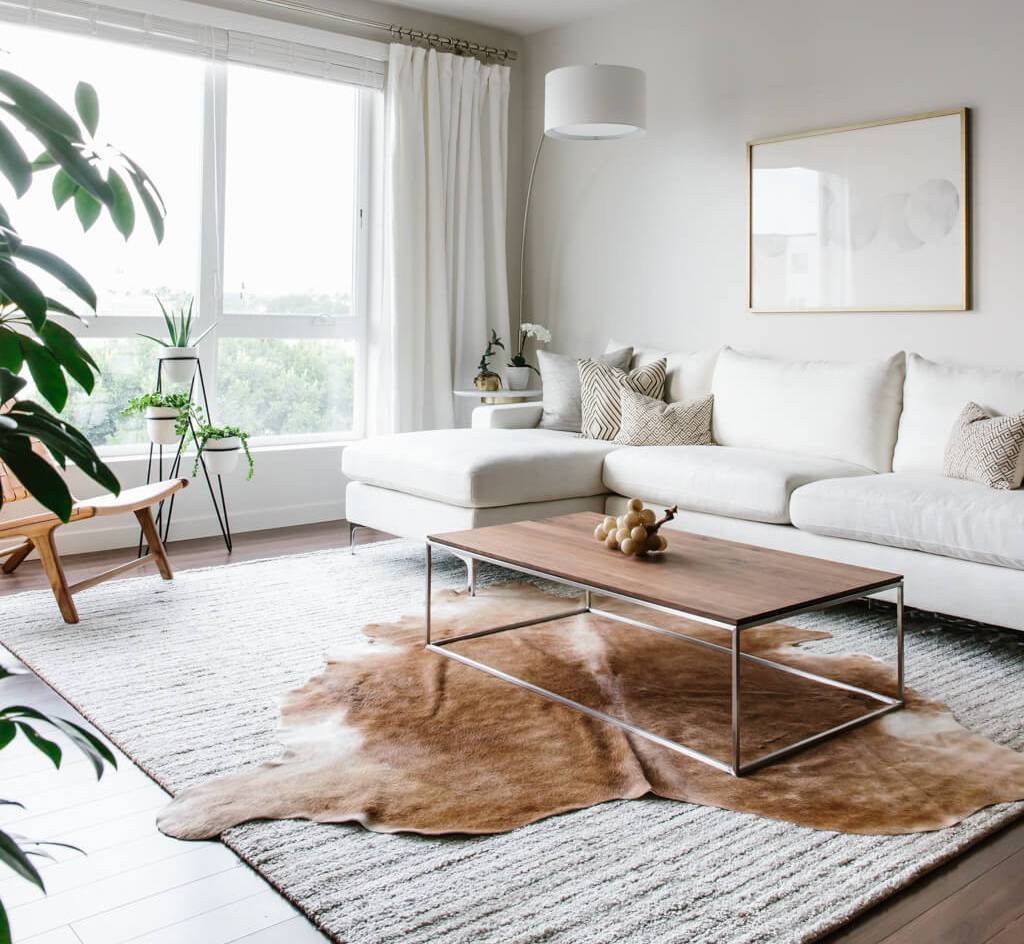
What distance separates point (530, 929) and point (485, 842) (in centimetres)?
30

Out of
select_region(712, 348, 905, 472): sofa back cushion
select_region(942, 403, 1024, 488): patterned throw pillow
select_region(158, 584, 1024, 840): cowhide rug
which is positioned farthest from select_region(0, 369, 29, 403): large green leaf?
select_region(712, 348, 905, 472): sofa back cushion

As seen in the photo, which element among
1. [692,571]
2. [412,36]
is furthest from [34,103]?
[412,36]

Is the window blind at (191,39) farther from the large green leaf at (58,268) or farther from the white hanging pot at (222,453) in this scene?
the large green leaf at (58,268)

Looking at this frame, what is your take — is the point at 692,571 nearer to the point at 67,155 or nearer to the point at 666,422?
the point at 666,422

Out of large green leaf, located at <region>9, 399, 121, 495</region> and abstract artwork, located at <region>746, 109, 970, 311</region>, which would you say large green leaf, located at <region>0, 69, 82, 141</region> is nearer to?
large green leaf, located at <region>9, 399, 121, 495</region>

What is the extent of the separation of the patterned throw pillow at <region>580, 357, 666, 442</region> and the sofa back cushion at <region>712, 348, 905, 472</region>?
0.95 feet

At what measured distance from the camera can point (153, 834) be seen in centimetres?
197

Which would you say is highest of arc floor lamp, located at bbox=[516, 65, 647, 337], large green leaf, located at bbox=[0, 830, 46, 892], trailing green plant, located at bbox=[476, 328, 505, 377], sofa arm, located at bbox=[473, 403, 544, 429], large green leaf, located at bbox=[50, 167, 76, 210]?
arc floor lamp, located at bbox=[516, 65, 647, 337]

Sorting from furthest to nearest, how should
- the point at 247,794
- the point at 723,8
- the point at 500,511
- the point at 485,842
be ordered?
1. the point at 723,8
2. the point at 500,511
3. the point at 247,794
4. the point at 485,842

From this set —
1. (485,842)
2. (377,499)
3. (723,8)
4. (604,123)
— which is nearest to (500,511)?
(377,499)

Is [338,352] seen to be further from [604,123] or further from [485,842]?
[485,842]

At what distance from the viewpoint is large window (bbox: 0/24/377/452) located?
15.1ft

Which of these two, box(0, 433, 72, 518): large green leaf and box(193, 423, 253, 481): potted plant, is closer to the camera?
box(0, 433, 72, 518): large green leaf

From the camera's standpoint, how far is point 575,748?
2359 mm
